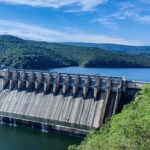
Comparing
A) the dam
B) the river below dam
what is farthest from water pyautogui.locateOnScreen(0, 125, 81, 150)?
the dam

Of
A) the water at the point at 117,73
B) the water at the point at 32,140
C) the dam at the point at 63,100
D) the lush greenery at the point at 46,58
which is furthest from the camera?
the lush greenery at the point at 46,58

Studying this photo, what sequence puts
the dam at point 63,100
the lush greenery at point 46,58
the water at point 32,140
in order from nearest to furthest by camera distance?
the water at point 32,140 → the dam at point 63,100 → the lush greenery at point 46,58

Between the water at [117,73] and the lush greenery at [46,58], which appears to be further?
the lush greenery at [46,58]

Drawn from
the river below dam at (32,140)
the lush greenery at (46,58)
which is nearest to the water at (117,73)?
the lush greenery at (46,58)

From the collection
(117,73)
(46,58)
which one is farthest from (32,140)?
(46,58)

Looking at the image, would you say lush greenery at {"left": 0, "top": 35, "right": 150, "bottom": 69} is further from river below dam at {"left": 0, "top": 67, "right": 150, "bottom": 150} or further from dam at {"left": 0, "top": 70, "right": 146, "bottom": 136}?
river below dam at {"left": 0, "top": 67, "right": 150, "bottom": 150}

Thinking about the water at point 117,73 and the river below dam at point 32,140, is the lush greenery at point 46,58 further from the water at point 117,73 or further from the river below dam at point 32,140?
the river below dam at point 32,140
